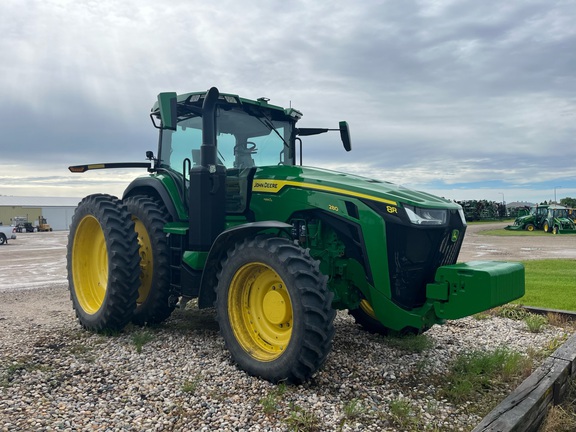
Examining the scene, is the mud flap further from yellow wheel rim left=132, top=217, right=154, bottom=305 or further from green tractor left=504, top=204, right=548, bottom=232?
green tractor left=504, top=204, right=548, bottom=232

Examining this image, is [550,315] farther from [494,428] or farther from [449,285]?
[494,428]

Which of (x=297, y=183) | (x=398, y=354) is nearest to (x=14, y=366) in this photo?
(x=297, y=183)

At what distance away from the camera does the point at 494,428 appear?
308 cm

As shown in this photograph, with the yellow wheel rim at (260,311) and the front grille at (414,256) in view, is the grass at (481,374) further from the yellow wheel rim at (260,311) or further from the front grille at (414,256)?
the yellow wheel rim at (260,311)

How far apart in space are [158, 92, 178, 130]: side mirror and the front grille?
7.63 ft

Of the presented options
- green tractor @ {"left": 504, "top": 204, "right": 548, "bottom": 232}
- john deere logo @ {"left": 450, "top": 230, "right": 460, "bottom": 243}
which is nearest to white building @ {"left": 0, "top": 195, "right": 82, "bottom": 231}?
green tractor @ {"left": 504, "top": 204, "right": 548, "bottom": 232}

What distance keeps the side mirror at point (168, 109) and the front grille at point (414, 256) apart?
2.33 meters

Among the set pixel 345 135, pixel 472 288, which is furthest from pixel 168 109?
pixel 472 288

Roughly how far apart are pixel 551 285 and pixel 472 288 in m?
6.36

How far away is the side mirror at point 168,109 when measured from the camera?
4996mm

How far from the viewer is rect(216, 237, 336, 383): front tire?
13.4 ft

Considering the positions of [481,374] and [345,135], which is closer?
[481,374]

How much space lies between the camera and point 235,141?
583 cm

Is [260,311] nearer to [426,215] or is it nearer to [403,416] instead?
[403,416]
